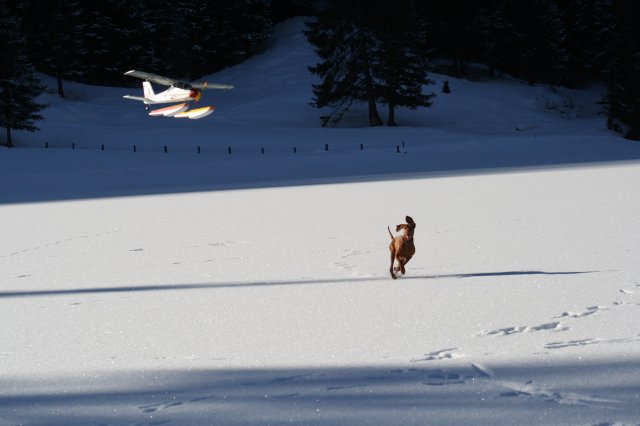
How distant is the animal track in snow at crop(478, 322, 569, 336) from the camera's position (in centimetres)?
631

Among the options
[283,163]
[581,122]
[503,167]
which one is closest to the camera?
[503,167]

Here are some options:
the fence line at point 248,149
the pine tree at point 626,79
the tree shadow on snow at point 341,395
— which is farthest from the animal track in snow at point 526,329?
the pine tree at point 626,79

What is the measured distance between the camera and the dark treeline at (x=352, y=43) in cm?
5681

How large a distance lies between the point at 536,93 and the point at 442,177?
45.3 metres

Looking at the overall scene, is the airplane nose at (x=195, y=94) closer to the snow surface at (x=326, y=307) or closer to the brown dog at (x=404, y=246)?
the snow surface at (x=326, y=307)

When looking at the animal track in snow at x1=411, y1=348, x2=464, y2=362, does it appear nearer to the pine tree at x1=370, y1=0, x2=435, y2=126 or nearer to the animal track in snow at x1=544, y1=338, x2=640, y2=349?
the animal track in snow at x1=544, y1=338, x2=640, y2=349

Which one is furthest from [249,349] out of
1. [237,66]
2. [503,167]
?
[237,66]

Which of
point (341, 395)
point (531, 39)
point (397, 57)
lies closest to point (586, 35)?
point (531, 39)

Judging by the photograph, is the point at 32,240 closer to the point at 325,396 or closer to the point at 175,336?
the point at 175,336

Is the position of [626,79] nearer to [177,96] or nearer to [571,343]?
[177,96]

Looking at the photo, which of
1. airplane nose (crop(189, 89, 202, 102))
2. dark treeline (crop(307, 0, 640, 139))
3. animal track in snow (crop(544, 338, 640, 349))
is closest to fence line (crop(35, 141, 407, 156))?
dark treeline (crop(307, 0, 640, 139))

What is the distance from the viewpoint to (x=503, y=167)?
1320 inches

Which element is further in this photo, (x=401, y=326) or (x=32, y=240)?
(x=32, y=240)

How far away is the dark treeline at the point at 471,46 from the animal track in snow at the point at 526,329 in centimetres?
5139
